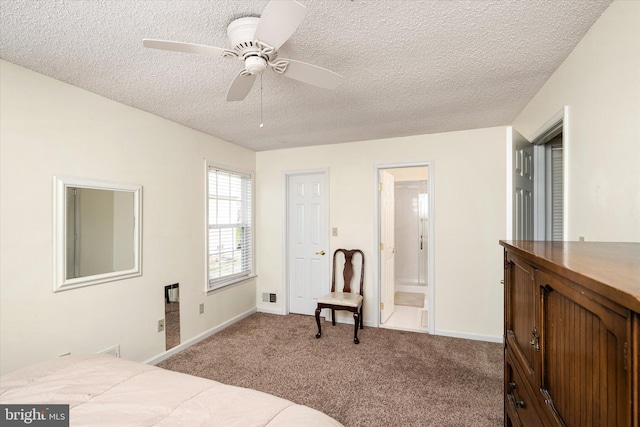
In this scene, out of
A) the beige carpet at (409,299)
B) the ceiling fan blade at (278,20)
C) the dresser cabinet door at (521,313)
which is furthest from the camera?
the beige carpet at (409,299)

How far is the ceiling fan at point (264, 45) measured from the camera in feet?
3.99

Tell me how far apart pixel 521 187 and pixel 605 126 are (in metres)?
0.71

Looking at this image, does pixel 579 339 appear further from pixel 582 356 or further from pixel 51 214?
pixel 51 214

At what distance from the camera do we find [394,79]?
2.22 metres

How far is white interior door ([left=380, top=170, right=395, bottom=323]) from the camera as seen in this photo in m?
4.09

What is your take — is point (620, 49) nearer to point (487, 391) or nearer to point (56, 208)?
point (487, 391)

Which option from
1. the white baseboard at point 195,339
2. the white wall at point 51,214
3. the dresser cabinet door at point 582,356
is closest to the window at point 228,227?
the white wall at point 51,214

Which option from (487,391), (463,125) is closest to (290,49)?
(463,125)

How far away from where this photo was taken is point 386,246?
424cm

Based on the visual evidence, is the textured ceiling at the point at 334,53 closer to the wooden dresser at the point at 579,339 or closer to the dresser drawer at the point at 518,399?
the wooden dresser at the point at 579,339

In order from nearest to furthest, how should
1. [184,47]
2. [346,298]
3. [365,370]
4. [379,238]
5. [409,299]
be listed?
[184,47] < [365,370] < [346,298] < [379,238] < [409,299]

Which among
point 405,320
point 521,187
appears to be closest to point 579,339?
point 521,187

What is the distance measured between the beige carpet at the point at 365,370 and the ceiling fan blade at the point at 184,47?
241 centimetres

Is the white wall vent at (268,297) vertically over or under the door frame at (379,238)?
under
